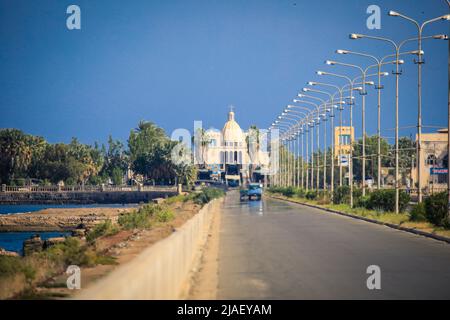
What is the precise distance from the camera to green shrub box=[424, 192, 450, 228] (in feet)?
114

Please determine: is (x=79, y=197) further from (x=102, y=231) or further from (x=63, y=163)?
(x=102, y=231)

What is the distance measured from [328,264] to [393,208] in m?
28.8

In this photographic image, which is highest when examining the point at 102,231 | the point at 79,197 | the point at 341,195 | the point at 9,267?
the point at 341,195

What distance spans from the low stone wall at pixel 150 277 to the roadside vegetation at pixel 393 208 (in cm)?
1695

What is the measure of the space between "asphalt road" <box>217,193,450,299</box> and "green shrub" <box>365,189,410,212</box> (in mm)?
12906

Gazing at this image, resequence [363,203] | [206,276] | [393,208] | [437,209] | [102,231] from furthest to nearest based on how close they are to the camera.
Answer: [363,203] < [393,208] < [102,231] < [437,209] < [206,276]

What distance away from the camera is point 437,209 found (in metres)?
35.2

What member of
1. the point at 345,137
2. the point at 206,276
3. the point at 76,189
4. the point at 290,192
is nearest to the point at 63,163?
the point at 76,189

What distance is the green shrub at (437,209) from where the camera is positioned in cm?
3479

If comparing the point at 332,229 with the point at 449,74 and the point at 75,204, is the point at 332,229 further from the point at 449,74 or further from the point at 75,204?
the point at 75,204

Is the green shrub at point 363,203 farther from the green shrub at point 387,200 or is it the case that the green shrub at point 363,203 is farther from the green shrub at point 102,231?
the green shrub at point 102,231
